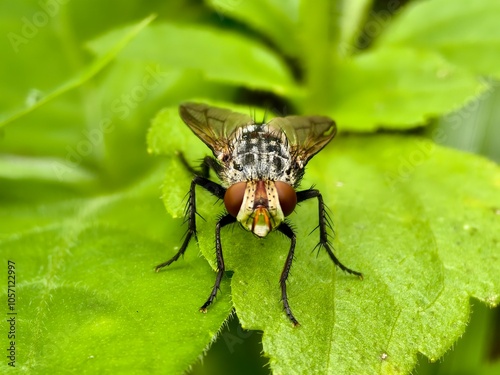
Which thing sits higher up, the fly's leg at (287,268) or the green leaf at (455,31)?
the green leaf at (455,31)

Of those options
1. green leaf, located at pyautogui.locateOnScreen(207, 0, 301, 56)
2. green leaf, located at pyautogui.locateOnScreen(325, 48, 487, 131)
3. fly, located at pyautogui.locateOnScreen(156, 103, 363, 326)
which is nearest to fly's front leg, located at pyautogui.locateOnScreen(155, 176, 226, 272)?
fly, located at pyautogui.locateOnScreen(156, 103, 363, 326)

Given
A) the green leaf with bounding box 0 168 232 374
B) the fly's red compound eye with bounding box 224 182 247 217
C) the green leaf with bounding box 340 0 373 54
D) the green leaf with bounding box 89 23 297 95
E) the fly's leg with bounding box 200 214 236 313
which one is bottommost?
the green leaf with bounding box 0 168 232 374

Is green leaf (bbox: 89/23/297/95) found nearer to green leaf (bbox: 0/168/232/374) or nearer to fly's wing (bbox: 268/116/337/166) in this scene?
fly's wing (bbox: 268/116/337/166)

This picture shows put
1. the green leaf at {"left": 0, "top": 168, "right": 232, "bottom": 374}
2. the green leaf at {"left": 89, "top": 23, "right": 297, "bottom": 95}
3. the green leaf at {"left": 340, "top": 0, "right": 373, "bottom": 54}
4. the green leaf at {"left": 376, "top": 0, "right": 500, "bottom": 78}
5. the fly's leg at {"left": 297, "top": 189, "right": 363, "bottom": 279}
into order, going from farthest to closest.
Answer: the green leaf at {"left": 340, "top": 0, "right": 373, "bottom": 54}
the green leaf at {"left": 376, "top": 0, "right": 500, "bottom": 78}
the green leaf at {"left": 89, "top": 23, "right": 297, "bottom": 95}
the fly's leg at {"left": 297, "top": 189, "right": 363, "bottom": 279}
the green leaf at {"left": 0, "top": 168, "right": 232, "bottom": 374}

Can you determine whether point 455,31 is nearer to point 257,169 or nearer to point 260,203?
point 257,169

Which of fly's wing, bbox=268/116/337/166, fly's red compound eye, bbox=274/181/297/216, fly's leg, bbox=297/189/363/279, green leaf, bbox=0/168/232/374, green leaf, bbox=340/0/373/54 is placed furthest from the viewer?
green leaf, bbox=340/0/373/54

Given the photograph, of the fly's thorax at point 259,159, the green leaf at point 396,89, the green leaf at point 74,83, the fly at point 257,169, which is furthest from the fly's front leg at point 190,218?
the green leaf at point 396,89

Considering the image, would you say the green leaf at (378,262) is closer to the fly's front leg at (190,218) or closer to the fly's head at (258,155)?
the fly's front leg at (190,218)
